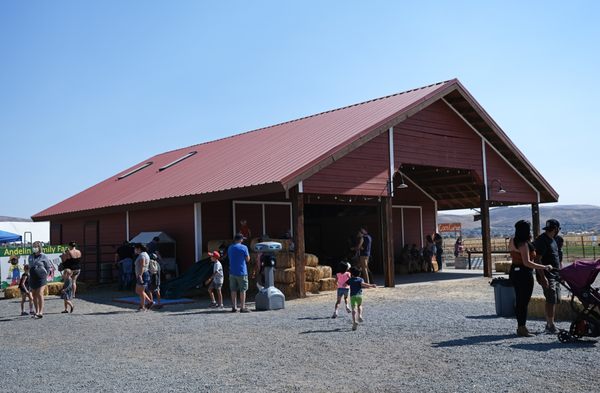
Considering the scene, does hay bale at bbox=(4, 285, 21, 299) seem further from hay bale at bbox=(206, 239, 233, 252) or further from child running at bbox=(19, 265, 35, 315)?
hay bale at bbox=(206, 239, 233, 252)

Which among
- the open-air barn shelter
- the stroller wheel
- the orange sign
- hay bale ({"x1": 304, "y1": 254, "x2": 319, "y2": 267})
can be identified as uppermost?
the open-air barn shelter

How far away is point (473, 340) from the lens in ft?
29.6

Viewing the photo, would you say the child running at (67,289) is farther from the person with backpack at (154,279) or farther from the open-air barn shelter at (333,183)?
the open-air barn shelter at (333,183)

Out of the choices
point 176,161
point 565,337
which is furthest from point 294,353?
point 176,161

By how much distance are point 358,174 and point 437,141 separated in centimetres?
373

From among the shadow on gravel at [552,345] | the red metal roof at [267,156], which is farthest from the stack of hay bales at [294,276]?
the shadow on gravel at [552,345]

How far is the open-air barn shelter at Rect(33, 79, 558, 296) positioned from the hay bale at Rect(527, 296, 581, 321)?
19.7 ft

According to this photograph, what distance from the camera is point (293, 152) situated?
1794cm

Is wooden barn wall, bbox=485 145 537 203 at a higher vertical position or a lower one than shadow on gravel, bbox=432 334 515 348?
higher

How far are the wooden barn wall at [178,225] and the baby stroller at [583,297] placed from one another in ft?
40.2

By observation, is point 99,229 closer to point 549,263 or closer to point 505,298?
point 505,298

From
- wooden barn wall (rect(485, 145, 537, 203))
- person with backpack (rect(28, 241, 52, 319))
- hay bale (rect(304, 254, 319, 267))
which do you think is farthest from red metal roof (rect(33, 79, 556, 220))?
person with backpack (rect(28, 241, 52, 319))

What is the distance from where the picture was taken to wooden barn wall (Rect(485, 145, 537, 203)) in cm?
2175

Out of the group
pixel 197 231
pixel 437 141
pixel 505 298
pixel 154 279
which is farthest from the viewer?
pixel 437 141
